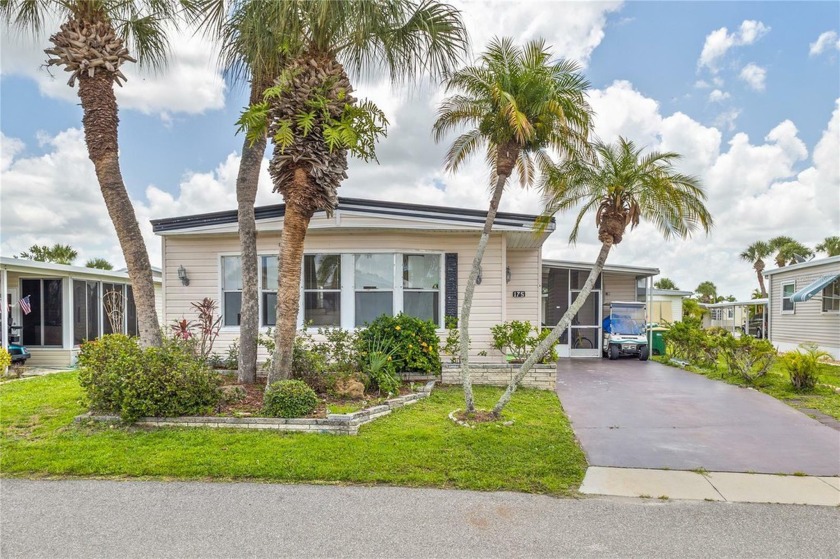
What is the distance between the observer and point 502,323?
978 cm

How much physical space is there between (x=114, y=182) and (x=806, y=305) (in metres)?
20.2

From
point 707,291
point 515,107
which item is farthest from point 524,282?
point 707,291

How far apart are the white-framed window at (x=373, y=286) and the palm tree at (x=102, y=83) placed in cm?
379

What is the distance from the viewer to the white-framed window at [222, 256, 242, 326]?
10.1 metres

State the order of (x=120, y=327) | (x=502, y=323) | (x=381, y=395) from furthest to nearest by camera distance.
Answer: (x=120, y=327)
(x=502, y=323)
(x=381, y=395)

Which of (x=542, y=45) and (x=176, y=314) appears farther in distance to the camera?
(x=176, y=314)

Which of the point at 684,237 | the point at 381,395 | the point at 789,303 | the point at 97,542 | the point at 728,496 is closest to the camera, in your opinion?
the point at 97,542

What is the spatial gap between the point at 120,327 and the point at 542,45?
14.8 meters

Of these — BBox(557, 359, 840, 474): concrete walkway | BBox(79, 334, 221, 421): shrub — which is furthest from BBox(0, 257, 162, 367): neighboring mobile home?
BBox(557, 359, 840, 474): concrete walkway

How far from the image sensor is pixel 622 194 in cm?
642

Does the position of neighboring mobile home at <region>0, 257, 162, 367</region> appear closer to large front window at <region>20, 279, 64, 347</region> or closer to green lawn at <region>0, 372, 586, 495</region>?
large front window at <region>20, 279, 64, 347</region>

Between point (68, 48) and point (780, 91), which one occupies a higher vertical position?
point (780, 91)

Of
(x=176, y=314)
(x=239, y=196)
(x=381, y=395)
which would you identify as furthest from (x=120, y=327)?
(x=381, y=395)

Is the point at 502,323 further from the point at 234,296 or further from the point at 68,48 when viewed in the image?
the point at 68,48
